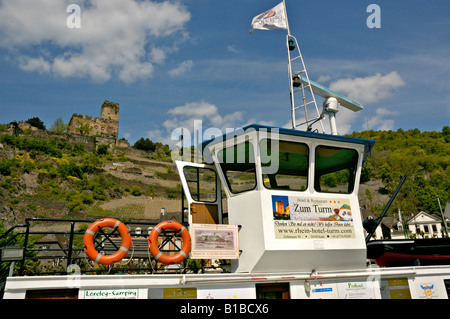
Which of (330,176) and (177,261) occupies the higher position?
(330,176)

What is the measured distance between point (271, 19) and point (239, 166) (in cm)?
447

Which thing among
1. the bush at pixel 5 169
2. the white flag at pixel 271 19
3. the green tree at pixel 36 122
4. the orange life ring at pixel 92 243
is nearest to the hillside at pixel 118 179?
the bush at pixel 5 169

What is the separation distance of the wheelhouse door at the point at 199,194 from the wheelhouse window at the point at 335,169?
2.17 metres

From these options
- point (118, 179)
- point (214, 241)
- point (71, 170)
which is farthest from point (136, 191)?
point (214, 241)

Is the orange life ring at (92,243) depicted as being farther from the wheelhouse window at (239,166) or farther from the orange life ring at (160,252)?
the wheelhouse window at (239,166)

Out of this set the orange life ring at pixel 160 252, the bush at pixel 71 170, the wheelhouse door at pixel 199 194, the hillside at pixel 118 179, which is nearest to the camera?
the orange life ring at pixel 160 252

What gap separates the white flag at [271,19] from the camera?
908cm

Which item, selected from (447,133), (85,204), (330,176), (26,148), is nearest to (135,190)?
(85,204)

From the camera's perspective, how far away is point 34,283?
4.81 meters

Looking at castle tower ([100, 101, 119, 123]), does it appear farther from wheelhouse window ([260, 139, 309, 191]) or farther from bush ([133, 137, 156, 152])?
wheelhouse window ([260, 139, 309, 191])

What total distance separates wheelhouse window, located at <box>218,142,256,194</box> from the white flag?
4.10 metres

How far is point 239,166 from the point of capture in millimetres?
7141
